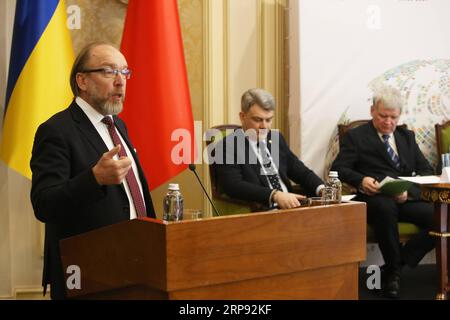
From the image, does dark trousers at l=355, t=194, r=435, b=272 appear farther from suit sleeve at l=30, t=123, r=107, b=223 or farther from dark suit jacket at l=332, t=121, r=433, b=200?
suit sleeve at l=30, t=123, r=107, b=223

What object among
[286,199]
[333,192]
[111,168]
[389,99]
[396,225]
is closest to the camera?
[111,168]

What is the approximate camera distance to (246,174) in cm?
380

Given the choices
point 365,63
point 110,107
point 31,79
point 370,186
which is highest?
point 365,63

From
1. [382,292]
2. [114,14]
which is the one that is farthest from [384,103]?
[114,14]

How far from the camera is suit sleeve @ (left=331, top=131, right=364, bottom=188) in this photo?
4406mm

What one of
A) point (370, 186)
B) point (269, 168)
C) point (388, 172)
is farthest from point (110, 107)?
point (388, 172)

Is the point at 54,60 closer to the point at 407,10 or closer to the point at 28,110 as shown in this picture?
the point at 28,110

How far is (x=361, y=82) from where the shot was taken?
481 centimetres

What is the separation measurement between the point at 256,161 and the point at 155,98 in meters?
0.72

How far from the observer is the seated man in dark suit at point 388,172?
426 cm

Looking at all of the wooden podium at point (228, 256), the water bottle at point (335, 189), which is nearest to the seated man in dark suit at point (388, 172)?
the water bottle at point (335, 189)

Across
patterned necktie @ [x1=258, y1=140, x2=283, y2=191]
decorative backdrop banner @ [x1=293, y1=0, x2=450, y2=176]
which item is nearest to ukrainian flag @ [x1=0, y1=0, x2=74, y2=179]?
patterned necktie @ [x1=258, y1=140, x2=283, y2=191]

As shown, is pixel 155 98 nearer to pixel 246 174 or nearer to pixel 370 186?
pixel 246 174

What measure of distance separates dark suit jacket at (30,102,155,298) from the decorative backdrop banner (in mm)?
2451
